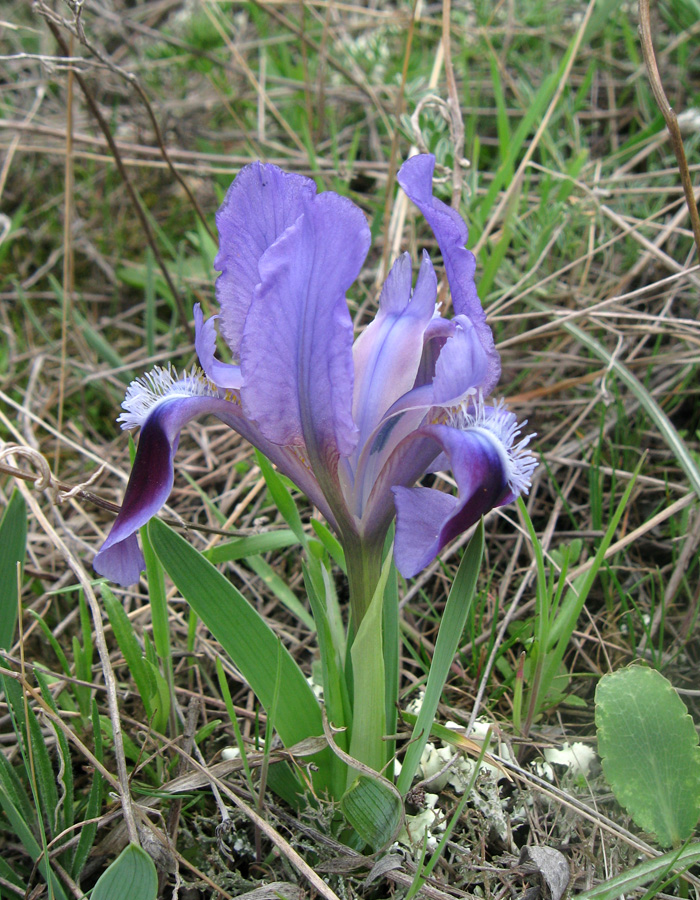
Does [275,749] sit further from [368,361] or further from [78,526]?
[78,526]

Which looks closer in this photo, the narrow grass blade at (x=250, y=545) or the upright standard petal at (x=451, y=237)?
the upright standard petal at (x=451, y=237)

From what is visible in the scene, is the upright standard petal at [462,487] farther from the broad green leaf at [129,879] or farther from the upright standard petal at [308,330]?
the broad green leaf at [129,879]

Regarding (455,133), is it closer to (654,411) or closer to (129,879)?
(654,411)

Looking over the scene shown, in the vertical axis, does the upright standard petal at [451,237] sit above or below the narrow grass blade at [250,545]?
above

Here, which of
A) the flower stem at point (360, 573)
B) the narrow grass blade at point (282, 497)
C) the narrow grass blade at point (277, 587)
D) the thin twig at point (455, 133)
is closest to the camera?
the flower stem at point (360, 573)

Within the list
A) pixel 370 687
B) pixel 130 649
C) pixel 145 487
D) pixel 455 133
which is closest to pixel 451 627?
pixel 370 687

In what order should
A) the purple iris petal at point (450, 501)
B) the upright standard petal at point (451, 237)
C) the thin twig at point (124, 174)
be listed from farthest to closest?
1. the thin twig at point (124, 174)
2. the upright standard petal at point (451, 237)
3. the purple iris petal at point (450, 501)

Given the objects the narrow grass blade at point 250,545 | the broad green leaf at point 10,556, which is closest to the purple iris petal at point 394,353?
the narrow grass blade at point 250,545

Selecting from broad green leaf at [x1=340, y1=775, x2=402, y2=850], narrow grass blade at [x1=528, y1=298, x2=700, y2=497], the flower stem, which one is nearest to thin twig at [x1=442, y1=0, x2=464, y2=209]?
narrow grass blade at [x1=528, y1=298, x2=700, y2=497]

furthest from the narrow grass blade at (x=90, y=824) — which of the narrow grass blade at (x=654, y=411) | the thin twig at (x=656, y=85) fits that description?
the thin twig at (x=656, y=85)

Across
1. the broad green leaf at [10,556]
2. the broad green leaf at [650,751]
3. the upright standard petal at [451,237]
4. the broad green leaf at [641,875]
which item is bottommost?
the broad green leaf at [641,875]
